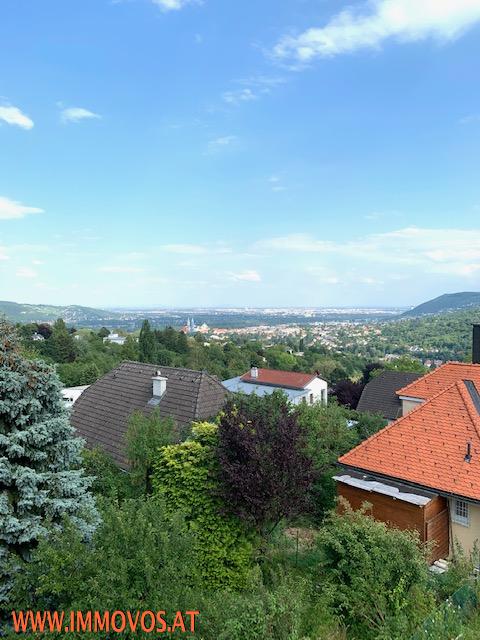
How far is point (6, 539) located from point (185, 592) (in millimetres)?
3523

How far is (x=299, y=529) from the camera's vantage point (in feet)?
45.6

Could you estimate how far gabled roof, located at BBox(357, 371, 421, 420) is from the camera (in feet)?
106

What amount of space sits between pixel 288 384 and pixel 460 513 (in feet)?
102

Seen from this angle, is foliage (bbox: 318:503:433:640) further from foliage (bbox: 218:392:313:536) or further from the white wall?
the white wall

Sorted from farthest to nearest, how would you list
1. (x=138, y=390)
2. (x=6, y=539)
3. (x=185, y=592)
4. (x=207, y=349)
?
(x=207, y=349)
(x=138, y=390)
(x=6, y=539)
(x=185, y=592)

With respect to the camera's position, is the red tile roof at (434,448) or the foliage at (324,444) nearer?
the red tile roof at (434,448)

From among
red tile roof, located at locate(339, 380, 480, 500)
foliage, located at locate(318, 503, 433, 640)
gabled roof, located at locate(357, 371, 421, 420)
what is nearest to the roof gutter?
red tile roof, located at locate(339, 380, 480, 500)

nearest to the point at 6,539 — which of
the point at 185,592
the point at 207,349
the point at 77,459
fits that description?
the point at 77,459

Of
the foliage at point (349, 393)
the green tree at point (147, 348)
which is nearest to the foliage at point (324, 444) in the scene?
the foliage at point (349, 393)

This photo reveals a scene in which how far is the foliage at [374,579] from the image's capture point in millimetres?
7621

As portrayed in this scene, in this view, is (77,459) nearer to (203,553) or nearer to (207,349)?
(203,553)

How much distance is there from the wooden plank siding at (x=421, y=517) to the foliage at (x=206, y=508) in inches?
154

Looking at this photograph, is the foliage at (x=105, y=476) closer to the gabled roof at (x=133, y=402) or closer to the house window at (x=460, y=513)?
the gabled roof at (x=133, y=402)

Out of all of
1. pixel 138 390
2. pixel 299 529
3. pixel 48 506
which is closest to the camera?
pixel 48 506
